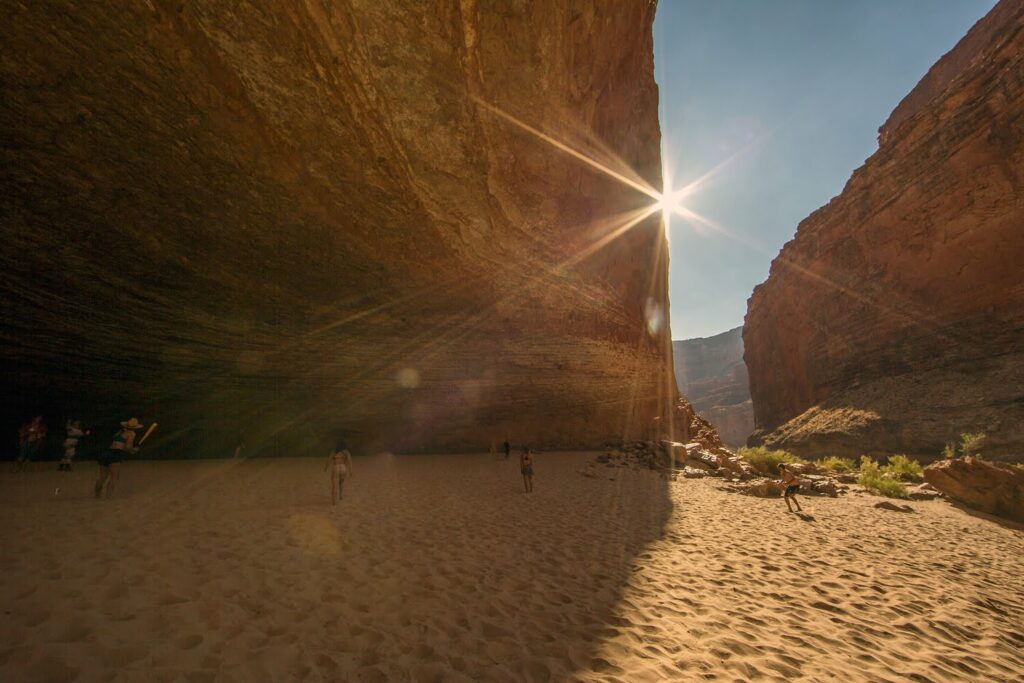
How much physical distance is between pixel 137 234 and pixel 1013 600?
Result: 1817cm

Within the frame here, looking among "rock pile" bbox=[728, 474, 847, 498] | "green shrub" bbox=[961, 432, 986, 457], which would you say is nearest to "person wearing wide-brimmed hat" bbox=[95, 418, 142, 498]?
"rock pile" bbox=[728, 474, 847, 498]

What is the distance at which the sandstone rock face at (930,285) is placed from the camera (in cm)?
2409

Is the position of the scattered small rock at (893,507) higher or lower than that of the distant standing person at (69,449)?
lower

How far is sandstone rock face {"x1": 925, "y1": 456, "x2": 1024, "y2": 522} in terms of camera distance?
11.4 meters

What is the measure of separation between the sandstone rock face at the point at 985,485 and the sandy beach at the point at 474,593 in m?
2.78

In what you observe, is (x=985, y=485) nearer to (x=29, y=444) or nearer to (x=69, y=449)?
(x=69, y=449)

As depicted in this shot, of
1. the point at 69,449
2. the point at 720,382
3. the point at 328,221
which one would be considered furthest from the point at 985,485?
the point at 720,382

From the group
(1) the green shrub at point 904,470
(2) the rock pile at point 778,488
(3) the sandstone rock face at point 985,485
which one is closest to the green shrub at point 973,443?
(1) the green shrub at point 904,470

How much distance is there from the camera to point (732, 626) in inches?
183

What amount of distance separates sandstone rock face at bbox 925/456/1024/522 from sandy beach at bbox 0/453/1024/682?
9.14 feet

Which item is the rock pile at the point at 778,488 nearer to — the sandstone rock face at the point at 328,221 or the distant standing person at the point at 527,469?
the distant standing person at the point at 527,469

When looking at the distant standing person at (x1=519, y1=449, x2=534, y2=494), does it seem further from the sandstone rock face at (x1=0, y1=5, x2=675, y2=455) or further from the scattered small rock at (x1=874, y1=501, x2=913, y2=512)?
the scattered small rock at (x1=874, y1=501, x2=913, y2=512)

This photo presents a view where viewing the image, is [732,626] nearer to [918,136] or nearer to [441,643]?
[441,643]

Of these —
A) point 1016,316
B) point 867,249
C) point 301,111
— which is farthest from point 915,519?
point 867,249
